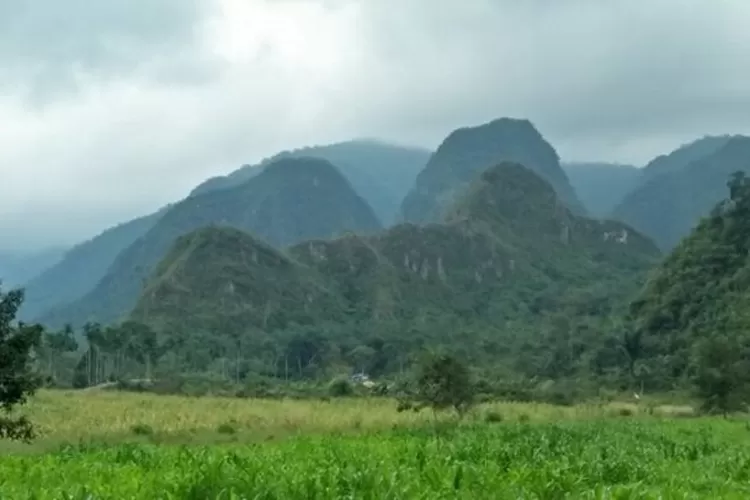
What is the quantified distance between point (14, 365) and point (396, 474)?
54.7 ft

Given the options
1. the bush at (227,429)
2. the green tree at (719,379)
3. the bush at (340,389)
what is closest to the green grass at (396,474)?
the bush at (227,429)

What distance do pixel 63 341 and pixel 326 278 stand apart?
7730cm

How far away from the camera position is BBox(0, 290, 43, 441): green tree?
23602mm

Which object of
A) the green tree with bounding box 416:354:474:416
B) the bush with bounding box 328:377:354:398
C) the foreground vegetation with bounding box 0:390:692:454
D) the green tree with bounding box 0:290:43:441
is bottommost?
the bush with bounding box 328:377:354:398

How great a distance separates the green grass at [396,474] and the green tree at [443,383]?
18003 mm

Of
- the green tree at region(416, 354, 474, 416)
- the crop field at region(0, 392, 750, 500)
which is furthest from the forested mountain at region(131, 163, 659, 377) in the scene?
the crop field at region(0, 392, 750, 500)

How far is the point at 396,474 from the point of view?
10.3 metres

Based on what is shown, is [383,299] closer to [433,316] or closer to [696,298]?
[433,316]

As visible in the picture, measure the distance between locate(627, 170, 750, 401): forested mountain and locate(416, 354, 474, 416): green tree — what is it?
29010mm

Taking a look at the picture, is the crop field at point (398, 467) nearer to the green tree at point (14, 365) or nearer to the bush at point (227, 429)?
the bush at point (227, 429)

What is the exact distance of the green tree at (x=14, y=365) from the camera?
23.6 m

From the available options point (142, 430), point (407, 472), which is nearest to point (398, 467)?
point (407, 472)

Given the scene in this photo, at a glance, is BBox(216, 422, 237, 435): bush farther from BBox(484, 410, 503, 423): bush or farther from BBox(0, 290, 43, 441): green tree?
BBox(484, 410, 503, 423): bush

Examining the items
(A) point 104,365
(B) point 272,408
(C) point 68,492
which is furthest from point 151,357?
(C) point 68,492
